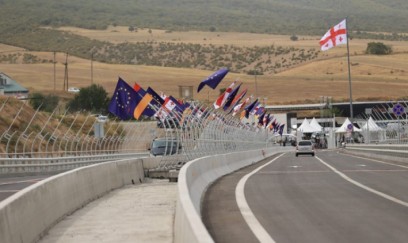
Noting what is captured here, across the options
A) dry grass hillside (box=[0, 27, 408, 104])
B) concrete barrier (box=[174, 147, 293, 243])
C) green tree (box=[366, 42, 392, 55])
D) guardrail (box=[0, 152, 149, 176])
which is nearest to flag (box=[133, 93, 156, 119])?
guardrail (box=[0, 152, 149, 176])

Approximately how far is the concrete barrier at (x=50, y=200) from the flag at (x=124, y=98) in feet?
55.2

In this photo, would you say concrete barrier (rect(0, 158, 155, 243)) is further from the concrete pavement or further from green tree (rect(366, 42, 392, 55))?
green tree (rect(366, 42, 392, 55))

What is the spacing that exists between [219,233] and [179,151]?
18.7 m

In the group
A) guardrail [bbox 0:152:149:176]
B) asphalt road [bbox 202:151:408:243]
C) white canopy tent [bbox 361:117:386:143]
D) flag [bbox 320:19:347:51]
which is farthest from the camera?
white canopy tent [bbox 361:117:386:143]

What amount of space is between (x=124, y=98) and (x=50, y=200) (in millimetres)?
28078

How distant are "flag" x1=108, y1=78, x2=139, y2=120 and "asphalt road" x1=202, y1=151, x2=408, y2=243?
704 inches

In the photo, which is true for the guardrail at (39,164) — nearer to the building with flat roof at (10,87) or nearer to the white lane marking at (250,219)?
the white lane marking at (250,219)

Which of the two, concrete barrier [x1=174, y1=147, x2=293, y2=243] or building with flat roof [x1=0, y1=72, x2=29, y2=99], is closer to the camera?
concrete barrier [x1=174, y1=147, x2=293, y2=243]

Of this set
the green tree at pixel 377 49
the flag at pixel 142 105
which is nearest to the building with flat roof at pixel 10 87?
the flag at pixel 142 105

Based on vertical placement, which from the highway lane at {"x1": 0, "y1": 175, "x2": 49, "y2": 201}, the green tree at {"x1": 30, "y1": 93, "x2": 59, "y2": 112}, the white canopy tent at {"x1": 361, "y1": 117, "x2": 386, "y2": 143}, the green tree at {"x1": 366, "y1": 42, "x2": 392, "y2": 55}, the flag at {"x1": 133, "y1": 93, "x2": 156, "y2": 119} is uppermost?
the green tree at {"x1": 366, "y1": 42, "x2": 392, "y2": 55}

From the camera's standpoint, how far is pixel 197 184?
21.2 metres

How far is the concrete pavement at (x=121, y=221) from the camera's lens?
13750 millimetres

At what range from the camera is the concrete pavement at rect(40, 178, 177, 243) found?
13750mm

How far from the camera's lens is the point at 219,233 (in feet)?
43.5
